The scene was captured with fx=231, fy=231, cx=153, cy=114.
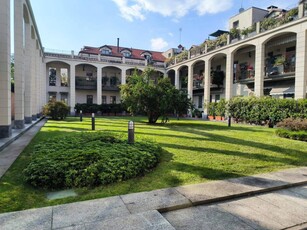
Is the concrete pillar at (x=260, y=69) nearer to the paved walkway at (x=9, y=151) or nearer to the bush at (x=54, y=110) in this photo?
the bush at (x=54, y=110)

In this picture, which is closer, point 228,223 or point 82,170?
point 228,223

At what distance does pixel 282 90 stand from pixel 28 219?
21341 millimetres

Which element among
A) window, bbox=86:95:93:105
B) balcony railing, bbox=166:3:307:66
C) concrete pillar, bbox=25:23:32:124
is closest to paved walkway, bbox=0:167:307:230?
concrete pillar, bbox=25:23:32:124

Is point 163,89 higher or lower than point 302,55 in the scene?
lower

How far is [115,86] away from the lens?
34.7 m

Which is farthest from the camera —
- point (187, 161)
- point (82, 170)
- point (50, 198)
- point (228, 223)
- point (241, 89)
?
point (241, 89)

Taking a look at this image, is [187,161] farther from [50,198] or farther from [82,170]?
[50,198]

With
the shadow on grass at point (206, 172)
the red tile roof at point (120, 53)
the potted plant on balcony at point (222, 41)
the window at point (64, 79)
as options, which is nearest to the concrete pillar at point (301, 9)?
Result: the potted plant on balcony at point (222, 41)

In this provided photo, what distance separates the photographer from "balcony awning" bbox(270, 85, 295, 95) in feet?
62.3

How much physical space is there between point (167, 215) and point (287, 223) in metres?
1.62

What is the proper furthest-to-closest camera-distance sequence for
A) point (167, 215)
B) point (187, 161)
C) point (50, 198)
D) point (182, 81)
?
1. point (182, 81)
2. point (187, 161)
3. point (50, 198)
4. point (167, 215)

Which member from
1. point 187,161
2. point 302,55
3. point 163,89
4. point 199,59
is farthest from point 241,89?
point 187,161

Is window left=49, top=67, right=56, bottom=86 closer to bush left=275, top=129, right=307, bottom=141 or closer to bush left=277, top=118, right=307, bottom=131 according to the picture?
bush left=277, top=118, right=307, bottom=131

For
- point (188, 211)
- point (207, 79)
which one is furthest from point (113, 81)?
point (188, 211)
